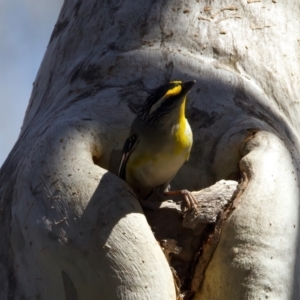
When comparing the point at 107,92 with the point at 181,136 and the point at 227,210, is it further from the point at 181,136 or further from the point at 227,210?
the point at 227,210

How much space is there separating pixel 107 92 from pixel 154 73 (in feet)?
1.20

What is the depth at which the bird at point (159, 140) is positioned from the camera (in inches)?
141

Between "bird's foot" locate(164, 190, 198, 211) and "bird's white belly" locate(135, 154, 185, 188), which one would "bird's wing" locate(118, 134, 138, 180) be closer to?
"bird's white belly" locate(135, 154, 185, 188)

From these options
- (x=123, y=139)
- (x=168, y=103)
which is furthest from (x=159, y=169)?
(x=168, y=103)

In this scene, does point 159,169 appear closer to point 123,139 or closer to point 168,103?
point 123,139

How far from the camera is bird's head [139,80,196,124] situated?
3.54m

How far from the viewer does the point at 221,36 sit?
13.9 ft

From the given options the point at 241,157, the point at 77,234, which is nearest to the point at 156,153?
the point at 241,157

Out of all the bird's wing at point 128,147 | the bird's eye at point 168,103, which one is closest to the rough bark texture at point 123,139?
the bird's wing at point 128,147

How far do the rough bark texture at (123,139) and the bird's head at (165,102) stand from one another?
173mm

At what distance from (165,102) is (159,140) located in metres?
0.22

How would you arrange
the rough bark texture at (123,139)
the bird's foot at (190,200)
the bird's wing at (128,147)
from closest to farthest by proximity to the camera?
the rough bark texture at (123,139) < the bird's foot at (190,200) < the bird's wing at (128,147)

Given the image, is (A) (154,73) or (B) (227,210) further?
(A) (154,73)

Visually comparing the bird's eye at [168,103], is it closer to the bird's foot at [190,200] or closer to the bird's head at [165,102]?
the bird's head at [165,102]
